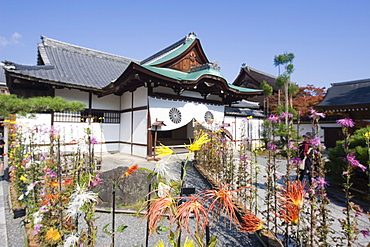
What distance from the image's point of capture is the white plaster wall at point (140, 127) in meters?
8.06

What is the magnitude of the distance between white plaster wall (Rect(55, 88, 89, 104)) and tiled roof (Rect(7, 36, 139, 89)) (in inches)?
20.2

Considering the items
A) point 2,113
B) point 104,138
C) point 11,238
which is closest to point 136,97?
point 104,138

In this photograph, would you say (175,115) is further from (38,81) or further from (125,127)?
(38,81)

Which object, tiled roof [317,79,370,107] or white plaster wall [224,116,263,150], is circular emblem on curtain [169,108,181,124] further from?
tiled roof [317,79,370,107]

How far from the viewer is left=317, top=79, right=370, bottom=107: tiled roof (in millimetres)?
9516

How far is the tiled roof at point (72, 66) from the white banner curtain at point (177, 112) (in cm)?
290

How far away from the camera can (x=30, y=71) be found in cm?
703

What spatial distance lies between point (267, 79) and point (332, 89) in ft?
20.6

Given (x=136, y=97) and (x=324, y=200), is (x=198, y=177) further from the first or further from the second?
(x=136, y=97)

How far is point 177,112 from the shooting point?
28.6 ft

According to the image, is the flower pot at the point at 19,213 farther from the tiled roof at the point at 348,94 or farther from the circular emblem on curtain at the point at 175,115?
the tiled roof at the point at 348,94

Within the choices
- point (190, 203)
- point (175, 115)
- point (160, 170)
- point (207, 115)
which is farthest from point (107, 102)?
point (190, 203)

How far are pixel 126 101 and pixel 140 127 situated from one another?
6.32ft

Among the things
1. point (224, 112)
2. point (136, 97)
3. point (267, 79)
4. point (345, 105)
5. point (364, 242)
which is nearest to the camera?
point (364, 242)
